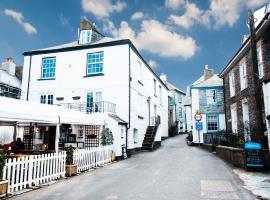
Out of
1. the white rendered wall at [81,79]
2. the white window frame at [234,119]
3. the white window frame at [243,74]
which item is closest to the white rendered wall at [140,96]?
the white rendered wall at [81,79]

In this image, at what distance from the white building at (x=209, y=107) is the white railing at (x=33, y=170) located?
1897cm

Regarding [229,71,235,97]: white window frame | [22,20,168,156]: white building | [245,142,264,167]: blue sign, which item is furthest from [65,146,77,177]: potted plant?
[229,71,235,97]: white window frame

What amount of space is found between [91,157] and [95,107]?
7.02m

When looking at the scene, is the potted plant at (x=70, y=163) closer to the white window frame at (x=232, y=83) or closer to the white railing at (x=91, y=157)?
the white railing at (x=91, y=157)

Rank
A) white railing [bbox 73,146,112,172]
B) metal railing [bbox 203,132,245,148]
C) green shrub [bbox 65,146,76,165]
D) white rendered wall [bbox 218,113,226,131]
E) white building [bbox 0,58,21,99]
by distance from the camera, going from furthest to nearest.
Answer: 1. white building [bbox 0,58,21,99]
2. white rendered wall [bbox 218,113,226,131]
3. metal railing [bbox 203,132,245,148]
4. white railing [bbox 73,146,112,172]
5. green shrub [bbox 65,146,76,165]

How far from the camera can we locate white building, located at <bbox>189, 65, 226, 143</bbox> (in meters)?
26.1

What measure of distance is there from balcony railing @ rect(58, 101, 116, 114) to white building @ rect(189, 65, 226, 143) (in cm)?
1164

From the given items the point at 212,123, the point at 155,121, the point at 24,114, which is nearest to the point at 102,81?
the point at 155,121

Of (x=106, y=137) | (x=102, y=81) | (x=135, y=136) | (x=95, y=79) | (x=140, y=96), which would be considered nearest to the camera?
(x=106, y=137)

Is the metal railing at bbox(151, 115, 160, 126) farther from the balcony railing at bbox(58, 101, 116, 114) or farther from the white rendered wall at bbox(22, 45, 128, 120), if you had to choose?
the balcony railing at bbox(58, 101, 116, 114)

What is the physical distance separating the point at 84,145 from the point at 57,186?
902cm

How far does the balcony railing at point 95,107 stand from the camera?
731 inches

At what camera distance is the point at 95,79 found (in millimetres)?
20594

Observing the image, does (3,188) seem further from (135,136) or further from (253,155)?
(135,136)
